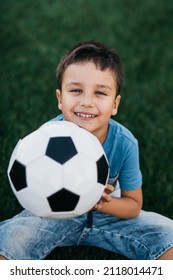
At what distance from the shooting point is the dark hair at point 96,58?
275 centimetres

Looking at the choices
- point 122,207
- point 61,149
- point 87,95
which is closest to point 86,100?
point 87,95

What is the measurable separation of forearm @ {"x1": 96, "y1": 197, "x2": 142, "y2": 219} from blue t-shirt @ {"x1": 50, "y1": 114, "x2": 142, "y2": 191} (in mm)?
88

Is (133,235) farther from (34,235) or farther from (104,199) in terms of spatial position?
(34,235)

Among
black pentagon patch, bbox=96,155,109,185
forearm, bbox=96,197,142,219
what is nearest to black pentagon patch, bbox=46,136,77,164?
black pentagon patch, bbox=96,155,109,185

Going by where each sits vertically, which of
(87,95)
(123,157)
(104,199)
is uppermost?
(87,95)

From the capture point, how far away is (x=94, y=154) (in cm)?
237

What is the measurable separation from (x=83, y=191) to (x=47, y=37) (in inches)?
145

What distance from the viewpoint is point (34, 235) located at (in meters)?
2.81

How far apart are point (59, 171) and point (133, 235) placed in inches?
32.1

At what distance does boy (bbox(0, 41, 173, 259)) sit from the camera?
8.81ft

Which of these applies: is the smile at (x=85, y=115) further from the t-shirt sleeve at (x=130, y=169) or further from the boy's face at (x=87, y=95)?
the t-shirt sleeve at (x=130, y=169)

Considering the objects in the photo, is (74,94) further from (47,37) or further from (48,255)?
(47,37)

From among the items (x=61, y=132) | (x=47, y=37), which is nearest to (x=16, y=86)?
(x=47, y=37)

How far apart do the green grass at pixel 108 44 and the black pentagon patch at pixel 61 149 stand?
2.95 ft
